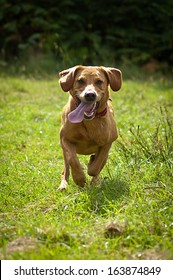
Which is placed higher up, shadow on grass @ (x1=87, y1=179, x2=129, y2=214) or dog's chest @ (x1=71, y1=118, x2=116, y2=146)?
dog's chest @ (x1=71, y1=118, x2=116, y2=146)

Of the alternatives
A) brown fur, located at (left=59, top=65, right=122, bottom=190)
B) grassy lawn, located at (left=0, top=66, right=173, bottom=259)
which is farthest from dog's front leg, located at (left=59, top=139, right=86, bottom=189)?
grassy lawn, located at (left=0, top=66, right=173, bottom=259)

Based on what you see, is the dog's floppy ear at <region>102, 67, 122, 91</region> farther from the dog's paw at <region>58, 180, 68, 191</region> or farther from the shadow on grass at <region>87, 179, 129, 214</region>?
the dog's paw at <region>58, 180, 68, 191</region>

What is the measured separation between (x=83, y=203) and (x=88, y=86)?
1307 mm

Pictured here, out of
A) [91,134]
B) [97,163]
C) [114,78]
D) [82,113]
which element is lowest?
[97,163]

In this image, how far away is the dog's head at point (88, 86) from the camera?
5656mm

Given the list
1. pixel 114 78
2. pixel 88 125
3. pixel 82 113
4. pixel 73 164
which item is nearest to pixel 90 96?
pixel 82 113

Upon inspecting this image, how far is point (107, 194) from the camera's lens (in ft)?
17.8

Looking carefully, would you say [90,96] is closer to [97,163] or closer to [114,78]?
[114,78]

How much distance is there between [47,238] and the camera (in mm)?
4371

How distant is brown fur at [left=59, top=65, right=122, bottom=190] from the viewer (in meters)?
5.85

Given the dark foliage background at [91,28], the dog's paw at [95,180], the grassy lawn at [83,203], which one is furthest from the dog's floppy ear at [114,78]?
the dark foliage background at [91,28]

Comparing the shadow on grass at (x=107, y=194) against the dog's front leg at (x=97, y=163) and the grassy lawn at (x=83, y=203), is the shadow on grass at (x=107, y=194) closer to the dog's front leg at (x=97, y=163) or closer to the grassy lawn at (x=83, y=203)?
the grassy lawn at (x=83, y=203)

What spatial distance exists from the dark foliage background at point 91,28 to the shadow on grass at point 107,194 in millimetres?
9762

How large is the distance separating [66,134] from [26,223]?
1.48m
